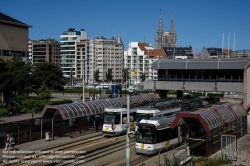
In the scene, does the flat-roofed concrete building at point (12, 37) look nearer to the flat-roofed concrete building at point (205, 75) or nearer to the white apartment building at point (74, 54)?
the flat-roofed concrete building at point (205, 75)

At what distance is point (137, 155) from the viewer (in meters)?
24.8

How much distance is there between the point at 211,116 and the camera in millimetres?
25266

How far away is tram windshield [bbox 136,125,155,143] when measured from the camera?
23906 mm

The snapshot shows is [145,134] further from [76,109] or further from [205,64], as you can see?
[205,64]

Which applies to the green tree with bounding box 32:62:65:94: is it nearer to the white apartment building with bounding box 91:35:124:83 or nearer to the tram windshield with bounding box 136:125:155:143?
the tram windshield with bounding box 136:125:155:143

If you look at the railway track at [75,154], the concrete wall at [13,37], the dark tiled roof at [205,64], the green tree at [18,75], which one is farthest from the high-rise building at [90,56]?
the railway track at [75,154]

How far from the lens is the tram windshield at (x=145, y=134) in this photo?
941 inches

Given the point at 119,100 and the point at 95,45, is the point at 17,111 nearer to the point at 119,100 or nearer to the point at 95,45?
the point at 119,100

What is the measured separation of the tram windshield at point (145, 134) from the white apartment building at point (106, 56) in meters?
139

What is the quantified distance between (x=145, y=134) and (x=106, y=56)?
143086 mm

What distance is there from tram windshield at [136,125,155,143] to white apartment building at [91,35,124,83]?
457 feet

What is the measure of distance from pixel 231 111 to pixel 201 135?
14.4 feet

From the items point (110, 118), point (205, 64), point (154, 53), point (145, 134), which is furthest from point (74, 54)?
point (145, 134)

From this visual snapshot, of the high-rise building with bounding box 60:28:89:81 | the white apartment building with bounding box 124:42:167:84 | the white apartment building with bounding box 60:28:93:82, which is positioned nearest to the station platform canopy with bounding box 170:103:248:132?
the white apartment building with bounding box 124:42:167:84
